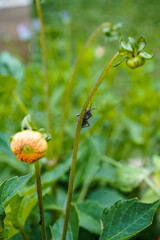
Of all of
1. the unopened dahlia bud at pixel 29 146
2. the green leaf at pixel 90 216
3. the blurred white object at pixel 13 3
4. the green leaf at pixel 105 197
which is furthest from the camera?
the blurred white object at pixel 13 3

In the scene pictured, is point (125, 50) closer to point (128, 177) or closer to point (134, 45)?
point (134, 45)

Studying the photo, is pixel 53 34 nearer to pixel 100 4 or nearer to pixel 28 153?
pixel 28 153

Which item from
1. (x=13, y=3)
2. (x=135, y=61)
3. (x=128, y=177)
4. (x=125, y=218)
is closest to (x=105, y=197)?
(x=128, y=177)

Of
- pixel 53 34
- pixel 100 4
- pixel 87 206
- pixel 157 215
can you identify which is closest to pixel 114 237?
pixel 87 206

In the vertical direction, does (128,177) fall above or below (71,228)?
below

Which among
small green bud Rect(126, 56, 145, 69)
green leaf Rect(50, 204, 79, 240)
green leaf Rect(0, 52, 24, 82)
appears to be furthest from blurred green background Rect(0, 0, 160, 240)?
small green bud Rect(126, 56, 145, 69)

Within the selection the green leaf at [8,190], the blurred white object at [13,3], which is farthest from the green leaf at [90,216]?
the blurred white object at [13,3]

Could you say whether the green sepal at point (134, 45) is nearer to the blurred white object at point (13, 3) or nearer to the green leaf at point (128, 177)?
the green leaf at point (128, 177)
